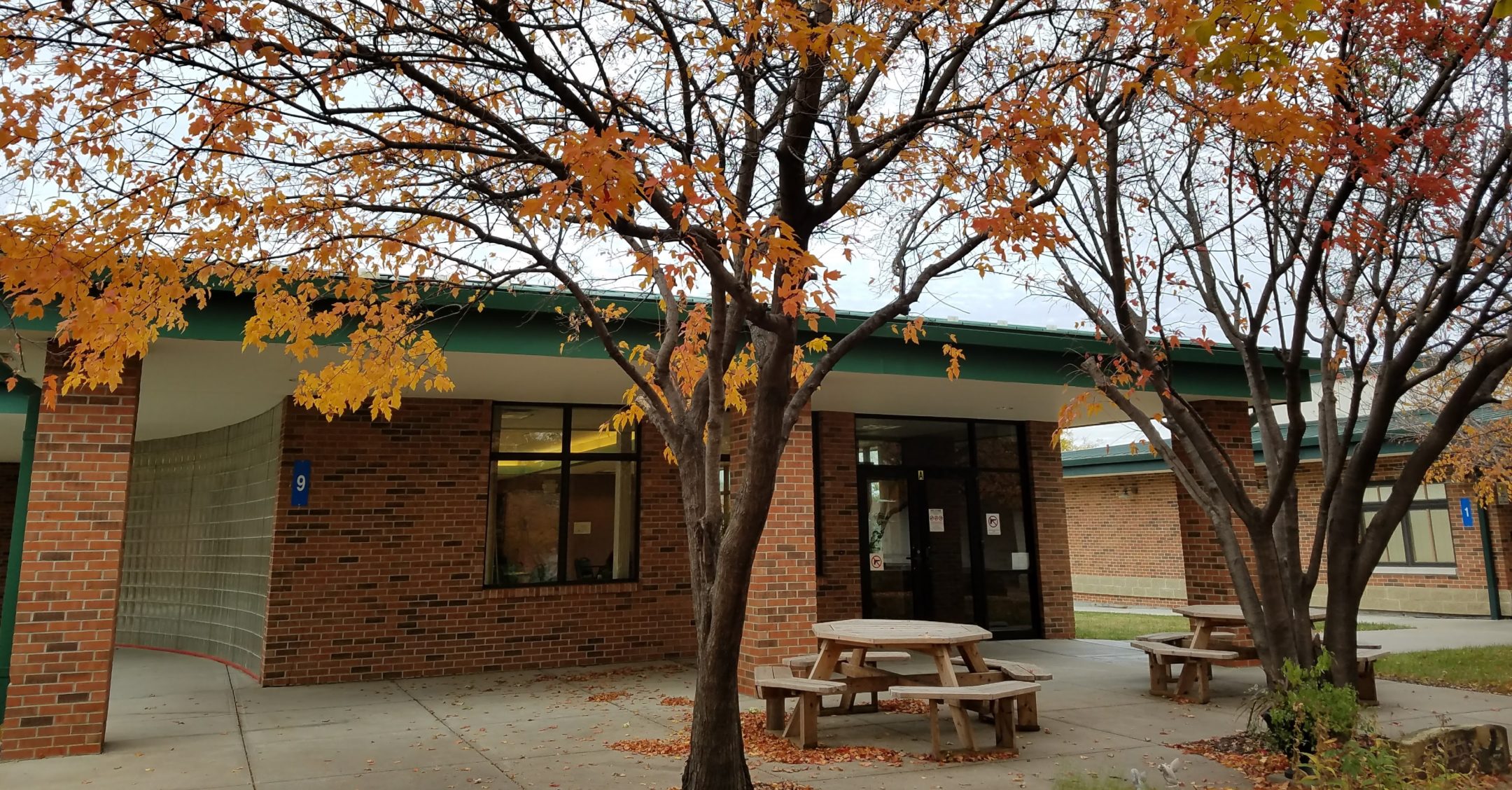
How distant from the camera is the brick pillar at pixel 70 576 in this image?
21.2 feet

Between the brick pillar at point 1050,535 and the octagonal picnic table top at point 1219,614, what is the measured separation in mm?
3738

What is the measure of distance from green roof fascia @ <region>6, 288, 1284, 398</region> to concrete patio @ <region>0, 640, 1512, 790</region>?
295 cm

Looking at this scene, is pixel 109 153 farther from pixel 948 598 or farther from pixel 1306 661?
pixel 948 598

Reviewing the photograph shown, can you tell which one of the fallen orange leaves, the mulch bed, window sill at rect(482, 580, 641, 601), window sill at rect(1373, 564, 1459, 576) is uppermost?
window sill at rect(482, 580, 641, 601)

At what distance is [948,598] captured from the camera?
1276 centimetres

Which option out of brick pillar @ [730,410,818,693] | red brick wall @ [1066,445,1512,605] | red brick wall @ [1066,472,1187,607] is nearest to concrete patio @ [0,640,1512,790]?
brick pillar @ [730,410,818,693]

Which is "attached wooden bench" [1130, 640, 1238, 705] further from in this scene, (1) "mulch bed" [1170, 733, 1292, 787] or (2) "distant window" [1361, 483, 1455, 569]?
(2) "distant window" [1361, 483, 1455, 569]

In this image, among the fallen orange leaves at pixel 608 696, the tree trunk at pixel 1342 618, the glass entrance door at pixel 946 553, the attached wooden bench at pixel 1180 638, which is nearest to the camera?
the tree trunk at pixel 1342 618

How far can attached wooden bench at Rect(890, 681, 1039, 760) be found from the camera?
6055 millimetres

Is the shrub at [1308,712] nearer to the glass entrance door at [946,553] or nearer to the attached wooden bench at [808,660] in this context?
the attached wooden bench at [808,660]

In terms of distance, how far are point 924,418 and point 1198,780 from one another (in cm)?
768

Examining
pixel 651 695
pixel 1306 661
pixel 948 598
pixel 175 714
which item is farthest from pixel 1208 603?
pixel 175 714

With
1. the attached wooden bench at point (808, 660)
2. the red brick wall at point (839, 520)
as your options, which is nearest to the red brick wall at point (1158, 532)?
the red brick wall at point (839, 520)

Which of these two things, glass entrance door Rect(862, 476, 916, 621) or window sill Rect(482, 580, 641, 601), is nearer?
window sill Rect(482, 580, 641, 601)
